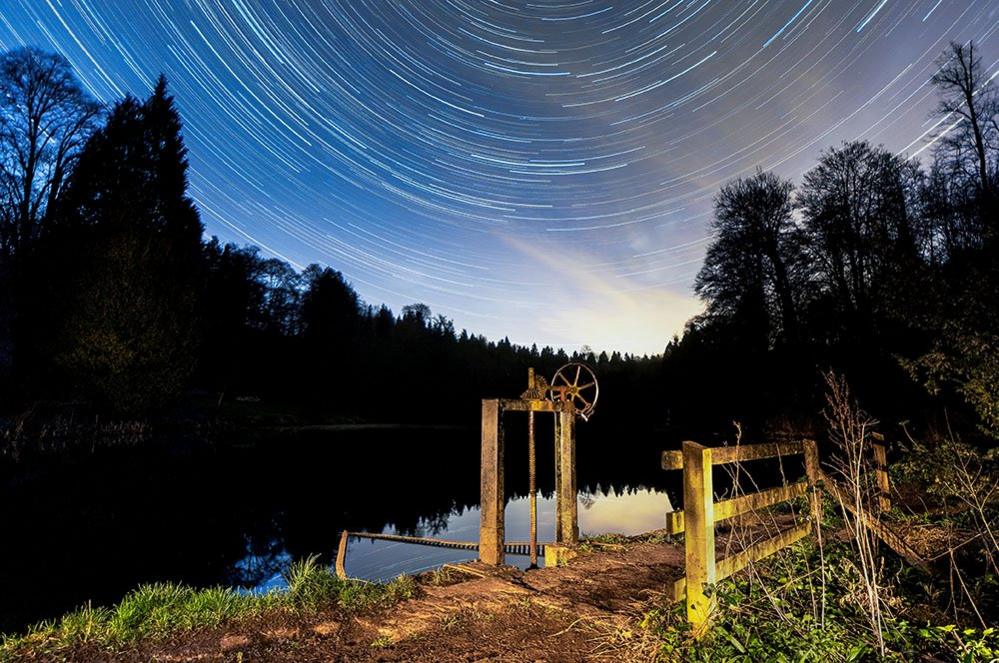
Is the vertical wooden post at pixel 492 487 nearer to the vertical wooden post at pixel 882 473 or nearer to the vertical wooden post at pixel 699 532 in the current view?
the vertical wooden post at pixel 699 532

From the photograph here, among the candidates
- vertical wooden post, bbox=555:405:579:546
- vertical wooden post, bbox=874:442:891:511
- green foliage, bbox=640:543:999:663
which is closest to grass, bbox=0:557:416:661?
vertical wooden post, bbox=555:405:579:546

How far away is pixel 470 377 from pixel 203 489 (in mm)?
61490

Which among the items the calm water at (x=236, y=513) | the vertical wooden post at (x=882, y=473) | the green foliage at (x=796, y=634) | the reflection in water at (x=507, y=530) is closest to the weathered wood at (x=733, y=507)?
the green foliage at (x=796, y=634)

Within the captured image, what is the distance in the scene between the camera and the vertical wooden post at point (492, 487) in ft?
24.7

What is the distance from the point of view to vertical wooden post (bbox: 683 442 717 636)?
4.05m

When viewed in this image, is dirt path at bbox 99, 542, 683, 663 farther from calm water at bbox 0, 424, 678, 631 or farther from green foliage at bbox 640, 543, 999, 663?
calm water at bbox 0, 424, 678, 631

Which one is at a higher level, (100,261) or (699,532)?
(100,261)

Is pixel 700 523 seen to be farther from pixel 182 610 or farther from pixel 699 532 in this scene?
pixel 182 610

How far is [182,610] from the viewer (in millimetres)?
5777

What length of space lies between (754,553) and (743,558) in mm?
124

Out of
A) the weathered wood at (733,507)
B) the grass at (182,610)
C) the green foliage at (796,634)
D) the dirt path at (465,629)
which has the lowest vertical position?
the grass at (182,610)

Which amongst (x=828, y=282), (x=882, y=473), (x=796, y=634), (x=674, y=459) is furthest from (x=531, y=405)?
(x=828, y=282)

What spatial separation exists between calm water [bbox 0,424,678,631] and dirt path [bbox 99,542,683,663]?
4713 mm

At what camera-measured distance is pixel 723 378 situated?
3070 centimetres
